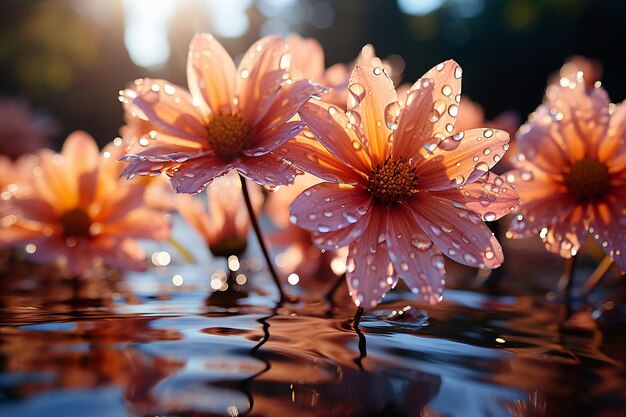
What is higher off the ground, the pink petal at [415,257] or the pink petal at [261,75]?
the pink petal at [261,75]

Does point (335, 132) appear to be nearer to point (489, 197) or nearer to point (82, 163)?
point (489, 197)

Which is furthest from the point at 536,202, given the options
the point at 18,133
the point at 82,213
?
the point at 18,133

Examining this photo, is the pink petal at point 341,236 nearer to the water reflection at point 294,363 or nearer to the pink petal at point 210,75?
the water reflection at point 294,363

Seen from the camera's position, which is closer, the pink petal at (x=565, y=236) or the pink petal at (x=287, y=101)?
the pink petal at (x=287, y=101)

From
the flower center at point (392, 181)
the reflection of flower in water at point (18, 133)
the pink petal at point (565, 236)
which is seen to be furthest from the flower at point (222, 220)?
the reflection of flower in water at point (18, 133)

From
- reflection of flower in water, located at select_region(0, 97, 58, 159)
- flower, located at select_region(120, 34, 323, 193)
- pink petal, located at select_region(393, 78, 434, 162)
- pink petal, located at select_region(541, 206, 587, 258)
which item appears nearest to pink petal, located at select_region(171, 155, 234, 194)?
flower, located at select_region(120, 34, 323, 193)

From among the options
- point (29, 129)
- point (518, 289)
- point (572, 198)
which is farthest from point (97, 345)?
point (29, 129)

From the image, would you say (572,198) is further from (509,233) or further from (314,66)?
(314,66)
